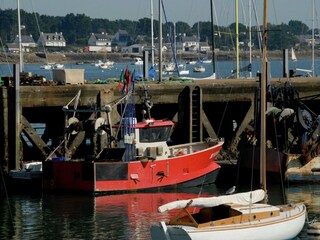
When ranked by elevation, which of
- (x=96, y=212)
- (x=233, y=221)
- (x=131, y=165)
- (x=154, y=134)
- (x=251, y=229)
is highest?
(x=154, y=134)

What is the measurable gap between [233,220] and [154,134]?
39.9 ft

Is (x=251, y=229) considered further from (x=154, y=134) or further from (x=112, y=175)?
(x=154, y=134)

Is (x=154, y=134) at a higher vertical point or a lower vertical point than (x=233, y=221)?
higher

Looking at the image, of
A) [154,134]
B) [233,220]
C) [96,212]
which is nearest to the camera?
[233,220]

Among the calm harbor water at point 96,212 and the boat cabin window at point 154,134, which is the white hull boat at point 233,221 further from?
the boat cabin window at point 154,134

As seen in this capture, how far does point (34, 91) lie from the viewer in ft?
154

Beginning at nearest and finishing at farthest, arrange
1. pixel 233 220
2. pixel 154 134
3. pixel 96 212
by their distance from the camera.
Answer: pixel 233 220, pixel 96 212, pixel 154 134

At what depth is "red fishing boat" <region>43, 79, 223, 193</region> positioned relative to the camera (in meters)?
43.5

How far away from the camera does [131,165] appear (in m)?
43.7

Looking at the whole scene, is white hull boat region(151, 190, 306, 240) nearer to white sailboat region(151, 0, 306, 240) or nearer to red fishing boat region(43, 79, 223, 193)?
white sailboat region(151, 0, 306, 240)

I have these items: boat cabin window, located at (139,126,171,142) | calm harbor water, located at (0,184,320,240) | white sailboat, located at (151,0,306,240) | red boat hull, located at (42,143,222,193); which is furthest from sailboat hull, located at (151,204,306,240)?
boat cabin window, located at (139,126,171,142)

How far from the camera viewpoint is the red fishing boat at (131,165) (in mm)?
43531

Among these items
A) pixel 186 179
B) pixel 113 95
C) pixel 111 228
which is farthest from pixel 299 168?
pixel 111 228

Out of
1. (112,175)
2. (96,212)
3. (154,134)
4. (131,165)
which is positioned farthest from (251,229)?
(154,134)
